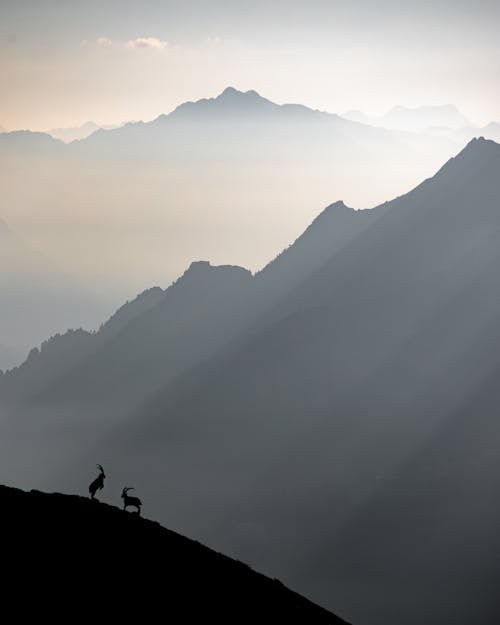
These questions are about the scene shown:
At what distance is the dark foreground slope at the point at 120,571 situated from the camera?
53938 mm

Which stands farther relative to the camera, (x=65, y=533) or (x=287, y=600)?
(x=287, y=600)

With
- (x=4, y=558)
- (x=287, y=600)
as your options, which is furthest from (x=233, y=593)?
(x=4, y=558)

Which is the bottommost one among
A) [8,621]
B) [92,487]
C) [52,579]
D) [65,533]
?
[8,621]

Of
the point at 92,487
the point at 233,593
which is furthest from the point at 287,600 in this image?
the point at 92,487

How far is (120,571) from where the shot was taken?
5894 cm

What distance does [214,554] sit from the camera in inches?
2798

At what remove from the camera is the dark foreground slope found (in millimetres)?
53938

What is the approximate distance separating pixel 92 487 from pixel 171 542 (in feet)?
29.5

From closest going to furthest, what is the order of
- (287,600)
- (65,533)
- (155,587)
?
(155,587) → (65,533) → (287,600)

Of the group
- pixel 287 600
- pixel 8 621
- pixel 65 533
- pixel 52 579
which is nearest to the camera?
pixel 8 621

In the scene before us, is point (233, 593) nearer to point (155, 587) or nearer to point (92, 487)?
point (155, 587)

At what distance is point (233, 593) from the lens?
6331 centimetres

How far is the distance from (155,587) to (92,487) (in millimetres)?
16947

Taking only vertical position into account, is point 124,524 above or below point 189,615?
above
